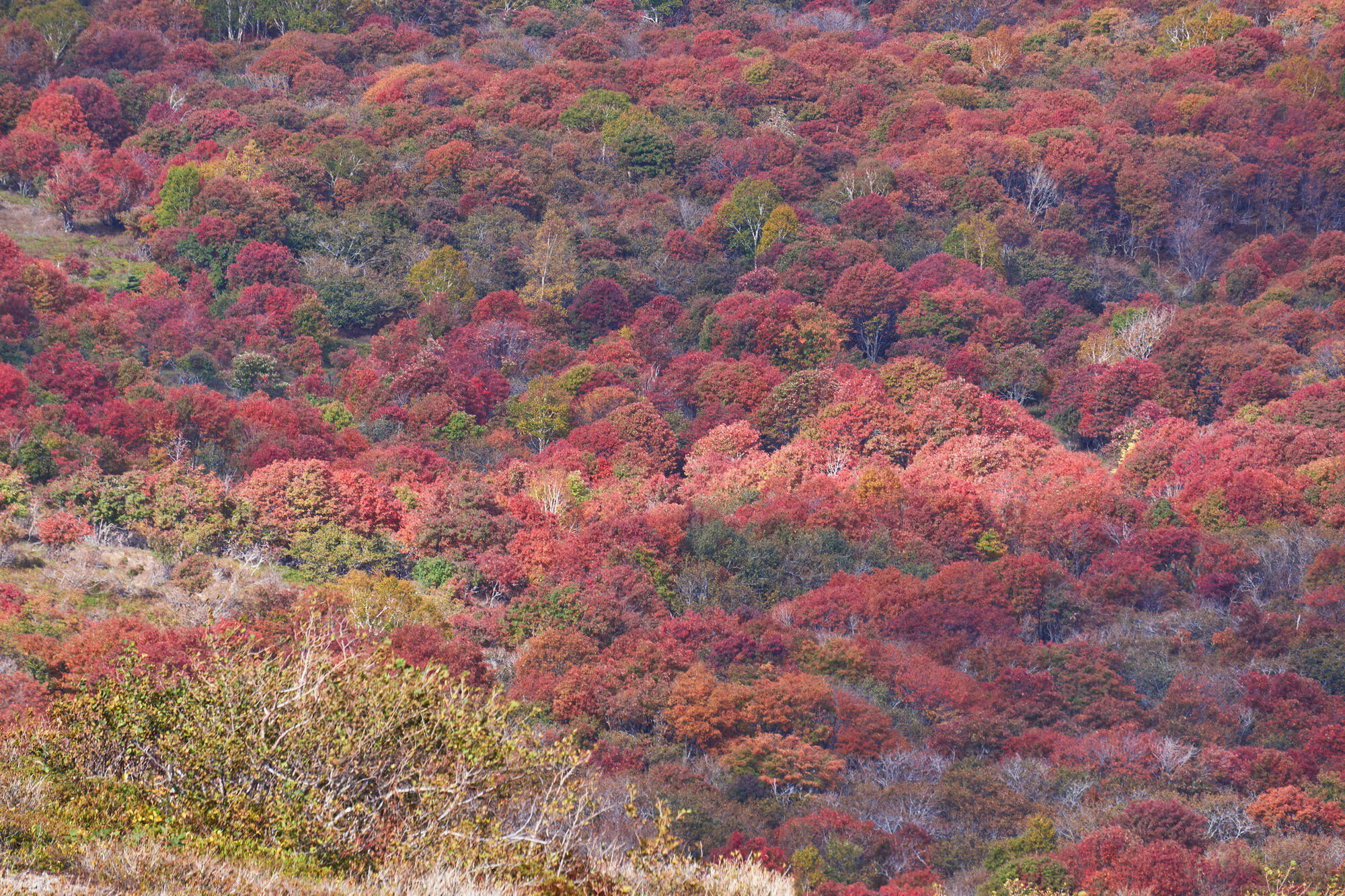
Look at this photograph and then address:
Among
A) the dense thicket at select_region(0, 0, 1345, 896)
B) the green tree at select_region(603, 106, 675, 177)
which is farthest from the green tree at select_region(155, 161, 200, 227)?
the green tree at select_region(603, 106, 675, 177)

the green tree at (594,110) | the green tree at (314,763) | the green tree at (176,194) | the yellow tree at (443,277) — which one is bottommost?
the yellow tree at (443,277)

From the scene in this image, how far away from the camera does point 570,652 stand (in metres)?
37.9

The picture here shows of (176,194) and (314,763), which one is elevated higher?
(314,763)

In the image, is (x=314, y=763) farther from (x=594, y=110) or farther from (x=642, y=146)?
(x=594, y=110)

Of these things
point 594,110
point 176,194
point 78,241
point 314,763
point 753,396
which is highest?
point 314,763

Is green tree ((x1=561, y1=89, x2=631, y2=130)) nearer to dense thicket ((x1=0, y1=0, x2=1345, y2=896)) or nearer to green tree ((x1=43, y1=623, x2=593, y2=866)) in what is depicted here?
dense thicket ((x1=0, y1=0, x2=1345, y2=896))

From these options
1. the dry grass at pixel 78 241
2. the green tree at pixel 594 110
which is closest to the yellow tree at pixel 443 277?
the dry grass at pixel 78 241

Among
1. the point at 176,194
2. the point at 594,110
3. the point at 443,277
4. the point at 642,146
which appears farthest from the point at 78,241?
the point at 594,110

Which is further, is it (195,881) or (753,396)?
(753,396)

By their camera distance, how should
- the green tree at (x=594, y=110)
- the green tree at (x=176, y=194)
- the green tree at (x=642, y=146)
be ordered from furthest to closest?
the green tree at (x=594, y=110), the green tree at (x=642, y=146), the green tree at (x=176, y=194)

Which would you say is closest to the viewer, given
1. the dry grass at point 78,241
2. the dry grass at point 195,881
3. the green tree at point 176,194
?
the dry grass at point 195,881

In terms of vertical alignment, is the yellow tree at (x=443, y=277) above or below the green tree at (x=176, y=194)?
below

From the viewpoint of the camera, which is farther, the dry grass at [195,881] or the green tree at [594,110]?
the green tree at [594,110]

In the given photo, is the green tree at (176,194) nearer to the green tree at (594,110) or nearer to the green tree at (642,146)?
the green tree at (594,110)
